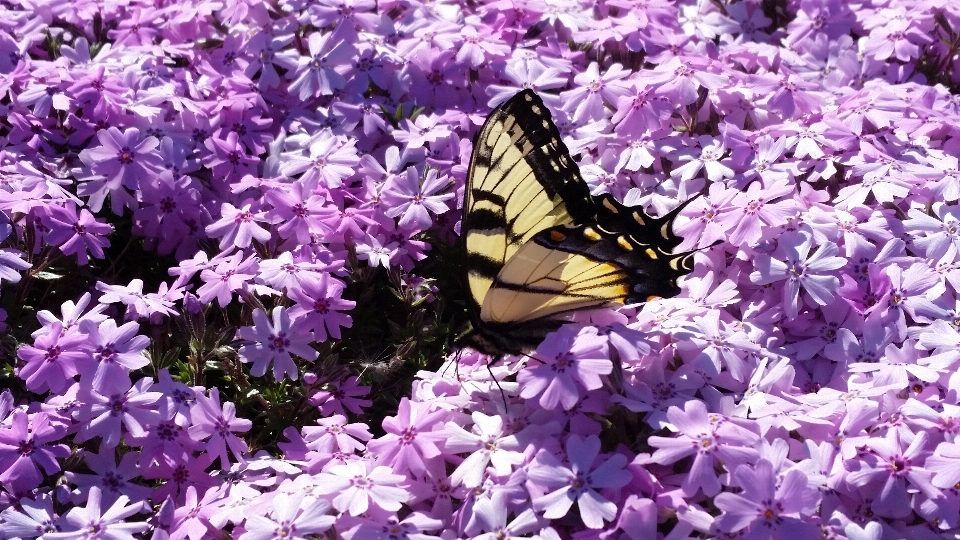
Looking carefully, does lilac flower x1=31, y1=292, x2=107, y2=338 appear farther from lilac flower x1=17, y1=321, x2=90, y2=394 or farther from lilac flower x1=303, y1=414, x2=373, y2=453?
lilac flower x1=303, y1=414, x2=373, y2=453

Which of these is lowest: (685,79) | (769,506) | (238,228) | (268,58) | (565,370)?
(769,506)

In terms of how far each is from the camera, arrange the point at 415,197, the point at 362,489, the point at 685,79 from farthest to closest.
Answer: the point at 685,79, the point at 415,197, the point at 362,489

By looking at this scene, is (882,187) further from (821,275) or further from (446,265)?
(446,265)

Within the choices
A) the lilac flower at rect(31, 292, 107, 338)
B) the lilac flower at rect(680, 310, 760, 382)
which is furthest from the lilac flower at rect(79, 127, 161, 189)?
the lilac flower at rect(680, 310, 760, 382)

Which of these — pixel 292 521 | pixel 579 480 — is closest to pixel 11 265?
pixel 292 521

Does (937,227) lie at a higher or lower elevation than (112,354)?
lower

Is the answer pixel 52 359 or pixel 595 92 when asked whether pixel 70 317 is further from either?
pixel 595 92

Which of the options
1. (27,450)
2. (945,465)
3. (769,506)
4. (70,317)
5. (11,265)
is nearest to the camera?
(769,506)

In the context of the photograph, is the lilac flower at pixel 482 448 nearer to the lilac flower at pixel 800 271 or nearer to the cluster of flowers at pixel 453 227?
the cluster of flowers at pixel 453 227
